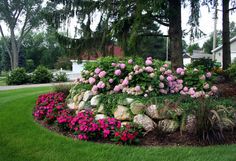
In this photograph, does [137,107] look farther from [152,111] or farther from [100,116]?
[100,116]

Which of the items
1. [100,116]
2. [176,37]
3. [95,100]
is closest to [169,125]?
[100,116]

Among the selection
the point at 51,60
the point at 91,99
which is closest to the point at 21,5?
A: the point at 51,60

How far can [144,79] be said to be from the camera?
4.82 metres

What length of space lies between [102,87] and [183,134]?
1.93 metres

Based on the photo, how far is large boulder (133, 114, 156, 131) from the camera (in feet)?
13.2

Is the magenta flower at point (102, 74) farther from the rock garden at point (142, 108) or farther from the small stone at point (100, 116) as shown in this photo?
the small stone at point (100, 116)

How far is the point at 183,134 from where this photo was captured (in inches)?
153

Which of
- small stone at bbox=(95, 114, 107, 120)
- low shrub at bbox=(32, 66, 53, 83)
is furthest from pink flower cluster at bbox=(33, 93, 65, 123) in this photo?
low shrub at bbox=(32, 66, 53, 83)

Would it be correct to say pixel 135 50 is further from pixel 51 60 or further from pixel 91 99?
pixel 51 60

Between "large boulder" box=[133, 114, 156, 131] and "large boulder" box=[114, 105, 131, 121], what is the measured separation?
0.20 m

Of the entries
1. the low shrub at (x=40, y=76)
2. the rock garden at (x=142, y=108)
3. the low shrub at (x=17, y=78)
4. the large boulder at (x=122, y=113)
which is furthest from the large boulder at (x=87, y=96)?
the low shrub at (x=17, y=78)

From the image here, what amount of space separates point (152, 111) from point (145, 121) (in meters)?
0.22

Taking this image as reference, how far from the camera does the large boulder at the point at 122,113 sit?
4.29 meters

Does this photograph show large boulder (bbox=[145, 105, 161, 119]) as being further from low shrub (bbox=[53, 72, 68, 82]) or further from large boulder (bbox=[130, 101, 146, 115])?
low shrub (bbox=[53, 72, 68, 82])
